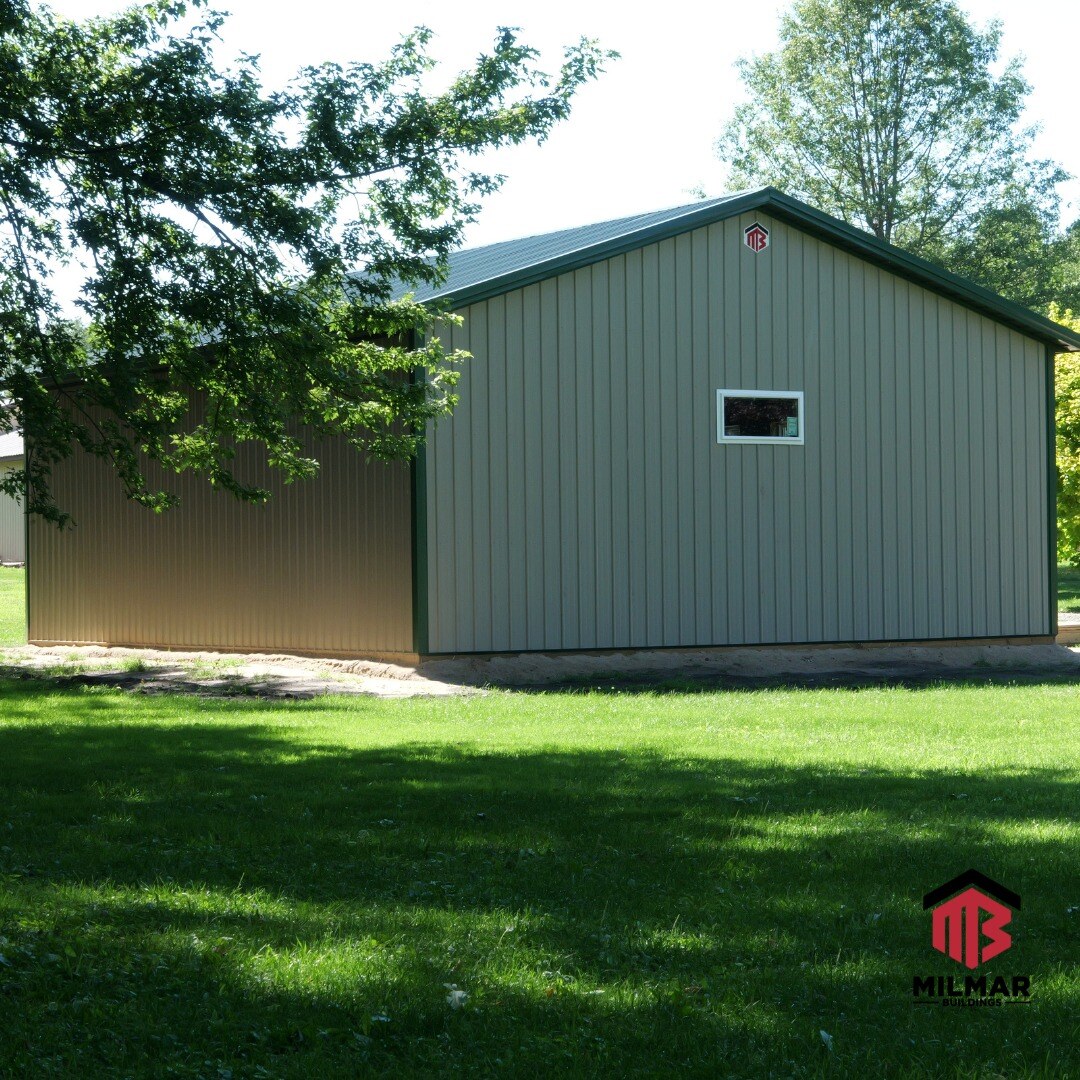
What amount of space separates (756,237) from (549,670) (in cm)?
573

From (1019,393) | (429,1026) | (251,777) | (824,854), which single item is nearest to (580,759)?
(251,777)

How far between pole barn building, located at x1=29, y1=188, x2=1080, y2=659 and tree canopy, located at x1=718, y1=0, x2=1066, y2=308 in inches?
973

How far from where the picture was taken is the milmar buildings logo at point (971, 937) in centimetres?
445

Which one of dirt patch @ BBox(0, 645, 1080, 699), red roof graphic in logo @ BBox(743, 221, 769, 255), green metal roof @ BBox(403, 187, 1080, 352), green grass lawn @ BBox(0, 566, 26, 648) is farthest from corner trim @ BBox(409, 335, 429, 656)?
green grass lawn @ BBox(0, 566, 26, 648)

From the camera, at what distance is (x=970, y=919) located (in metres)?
5.04

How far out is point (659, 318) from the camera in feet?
55.2

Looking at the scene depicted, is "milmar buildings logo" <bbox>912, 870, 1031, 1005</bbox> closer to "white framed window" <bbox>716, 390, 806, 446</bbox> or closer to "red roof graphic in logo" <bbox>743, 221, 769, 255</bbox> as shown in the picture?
"white framed window" <bbox>716, 390, 806, 446</bbox>

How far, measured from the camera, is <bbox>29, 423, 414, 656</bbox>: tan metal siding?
52.4ft

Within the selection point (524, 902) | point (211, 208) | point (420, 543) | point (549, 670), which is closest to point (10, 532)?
point (420, 543)

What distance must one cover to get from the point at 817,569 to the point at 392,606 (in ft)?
16.9

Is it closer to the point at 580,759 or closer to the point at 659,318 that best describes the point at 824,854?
the point at 580,759

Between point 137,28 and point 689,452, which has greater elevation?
point 137,28

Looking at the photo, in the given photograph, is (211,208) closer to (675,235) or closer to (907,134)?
(675,235)

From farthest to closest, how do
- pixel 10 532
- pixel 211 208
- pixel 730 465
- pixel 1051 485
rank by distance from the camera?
pixel 10 532
pixel 1051 485
pixel 730 465
pixel 211 208
